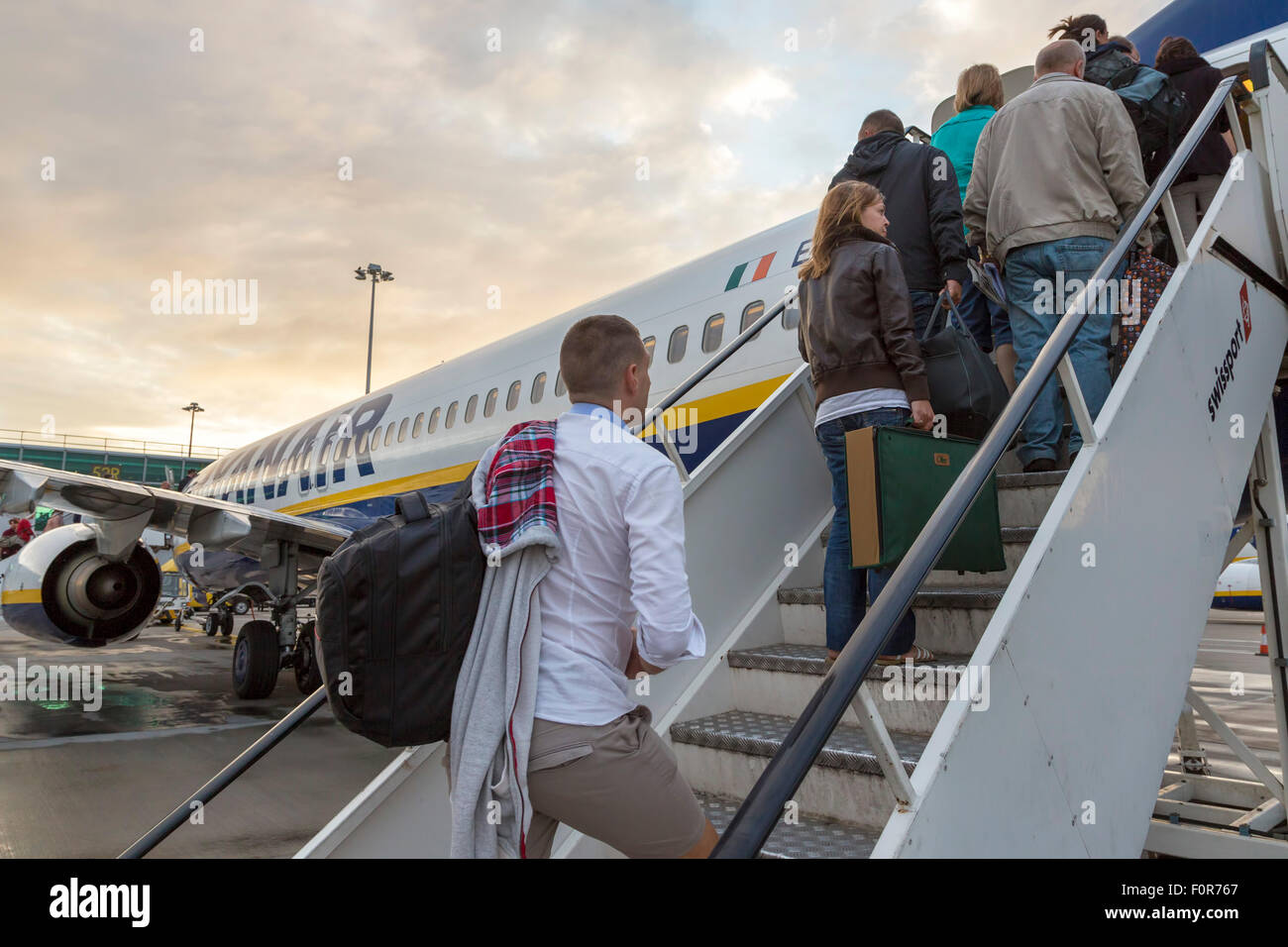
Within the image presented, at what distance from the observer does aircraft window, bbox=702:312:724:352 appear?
23.8 ft

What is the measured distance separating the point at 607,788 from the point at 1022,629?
1232 millimetres

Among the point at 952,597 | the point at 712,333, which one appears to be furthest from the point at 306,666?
the point at 952,597

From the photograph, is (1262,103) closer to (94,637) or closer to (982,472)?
(982,472)

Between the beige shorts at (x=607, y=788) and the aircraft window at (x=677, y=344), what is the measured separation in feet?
20.4

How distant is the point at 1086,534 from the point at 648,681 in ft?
5.38

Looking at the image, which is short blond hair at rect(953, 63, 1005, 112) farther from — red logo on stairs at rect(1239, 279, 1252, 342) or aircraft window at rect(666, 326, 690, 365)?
aircraft window at rect(666, 326, 690, 365)

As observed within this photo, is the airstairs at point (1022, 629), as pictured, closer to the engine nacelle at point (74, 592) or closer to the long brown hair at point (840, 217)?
the long brown hair at point (840, 217)

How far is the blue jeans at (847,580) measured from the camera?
3.09 m

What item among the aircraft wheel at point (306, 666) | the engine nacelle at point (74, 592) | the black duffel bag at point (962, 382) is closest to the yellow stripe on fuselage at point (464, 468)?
the black duffel bag at point (962, 382)

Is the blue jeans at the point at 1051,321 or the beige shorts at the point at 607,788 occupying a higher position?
the blue jeans at the point at 1051,321

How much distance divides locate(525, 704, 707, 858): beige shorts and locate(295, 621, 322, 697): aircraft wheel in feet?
31.3

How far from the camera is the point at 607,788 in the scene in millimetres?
1579

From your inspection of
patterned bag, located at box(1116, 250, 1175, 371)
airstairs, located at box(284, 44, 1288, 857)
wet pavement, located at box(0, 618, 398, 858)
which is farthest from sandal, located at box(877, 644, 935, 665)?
wet pavement, located at box(0, 618, 398, 858)
